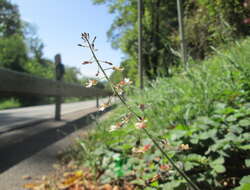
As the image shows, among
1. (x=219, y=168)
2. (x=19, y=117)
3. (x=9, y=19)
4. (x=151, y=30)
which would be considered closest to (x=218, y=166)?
(x=219, y=168)

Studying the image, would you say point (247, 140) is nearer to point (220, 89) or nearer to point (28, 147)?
point (220, 89)

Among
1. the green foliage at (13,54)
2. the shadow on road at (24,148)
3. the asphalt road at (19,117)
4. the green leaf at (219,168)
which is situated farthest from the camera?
the green foliage at (13,54)

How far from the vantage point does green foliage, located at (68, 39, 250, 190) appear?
3.07 ft

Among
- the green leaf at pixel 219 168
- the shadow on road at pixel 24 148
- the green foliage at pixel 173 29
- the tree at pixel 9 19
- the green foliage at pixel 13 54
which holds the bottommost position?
the shadow on road at pixel 24 148

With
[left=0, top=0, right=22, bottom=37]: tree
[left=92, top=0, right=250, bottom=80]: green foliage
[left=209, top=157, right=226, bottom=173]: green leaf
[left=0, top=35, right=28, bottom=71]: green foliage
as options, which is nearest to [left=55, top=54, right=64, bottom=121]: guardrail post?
[left=92, top=0, right=250, bottom=80]: green foliage

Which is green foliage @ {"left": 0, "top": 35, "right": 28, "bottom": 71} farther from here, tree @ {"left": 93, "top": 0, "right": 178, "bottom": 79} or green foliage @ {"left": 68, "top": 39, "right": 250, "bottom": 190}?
green foliage @ {"left": 68, "top": 39, "right": 250, "bottom": 190}

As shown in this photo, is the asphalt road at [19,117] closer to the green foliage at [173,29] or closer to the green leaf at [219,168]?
the green leaf at [219,168]

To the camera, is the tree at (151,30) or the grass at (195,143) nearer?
the grass at (195,143)

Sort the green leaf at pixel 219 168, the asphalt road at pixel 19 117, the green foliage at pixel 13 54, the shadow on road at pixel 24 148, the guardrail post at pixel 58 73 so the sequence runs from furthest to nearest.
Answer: the green foliage at pixel 13 54 < the guardrail post at pixel 58 73 < the asphalt road at pixel 19 117 < the shadow on road at pixel 24 148 < the green leaf at pixel 219 168

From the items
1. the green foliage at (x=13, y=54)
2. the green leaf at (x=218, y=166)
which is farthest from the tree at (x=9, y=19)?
the green leaf at (x=218, y=166)

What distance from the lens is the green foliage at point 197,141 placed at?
3.07 feet

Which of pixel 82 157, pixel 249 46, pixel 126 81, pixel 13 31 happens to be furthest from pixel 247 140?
pixel 13 31

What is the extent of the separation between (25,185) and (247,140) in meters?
1.09

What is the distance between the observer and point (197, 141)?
1.05 meters
